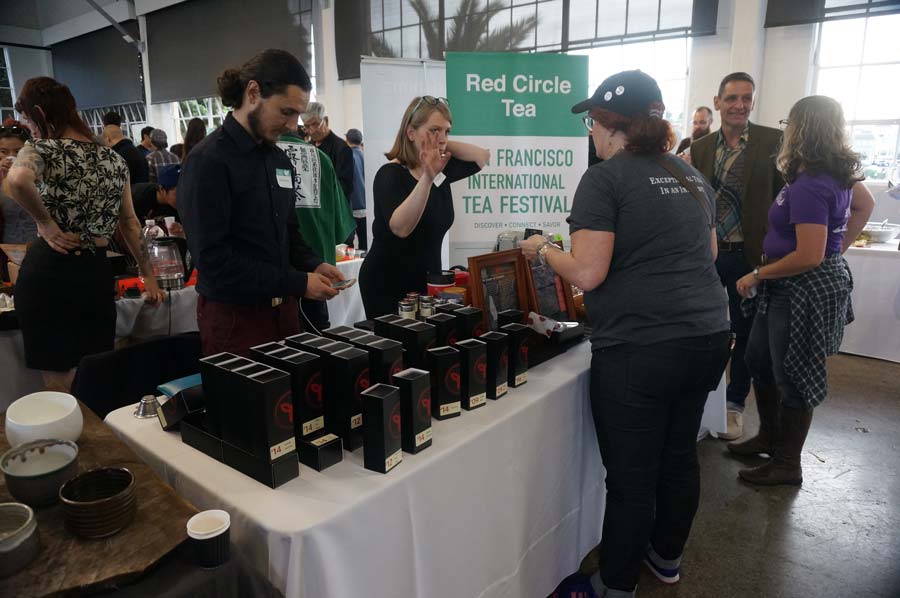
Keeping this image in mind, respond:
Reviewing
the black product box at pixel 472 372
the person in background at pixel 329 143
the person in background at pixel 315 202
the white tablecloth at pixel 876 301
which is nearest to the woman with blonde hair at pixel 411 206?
the person in background at pixel 315 202

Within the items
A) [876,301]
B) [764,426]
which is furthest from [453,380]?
[876,301]

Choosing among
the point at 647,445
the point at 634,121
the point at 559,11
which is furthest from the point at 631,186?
the point at 559,11

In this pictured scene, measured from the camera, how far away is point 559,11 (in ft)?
23.8

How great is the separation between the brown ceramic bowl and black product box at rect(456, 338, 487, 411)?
632 mm

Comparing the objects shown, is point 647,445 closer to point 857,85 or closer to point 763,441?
point 763,441

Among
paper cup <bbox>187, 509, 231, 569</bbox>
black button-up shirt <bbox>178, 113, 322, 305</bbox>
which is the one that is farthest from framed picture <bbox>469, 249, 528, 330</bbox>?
paper cup <bbox>187, 509, 231, 569</bbox>

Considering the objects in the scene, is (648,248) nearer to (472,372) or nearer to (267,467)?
(472,372)

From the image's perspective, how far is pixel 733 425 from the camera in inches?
104

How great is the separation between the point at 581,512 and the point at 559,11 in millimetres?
7099

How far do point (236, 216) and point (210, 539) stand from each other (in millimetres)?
855

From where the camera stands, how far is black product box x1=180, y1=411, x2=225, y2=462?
40.5 inches

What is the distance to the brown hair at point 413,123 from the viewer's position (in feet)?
6.00

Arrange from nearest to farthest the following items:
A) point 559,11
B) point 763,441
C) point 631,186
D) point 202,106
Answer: point 631,186
point 763,441
point 559,11
point 202,106

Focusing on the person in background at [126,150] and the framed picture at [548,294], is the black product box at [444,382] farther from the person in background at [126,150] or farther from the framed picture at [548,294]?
the person in background at [126,150]
